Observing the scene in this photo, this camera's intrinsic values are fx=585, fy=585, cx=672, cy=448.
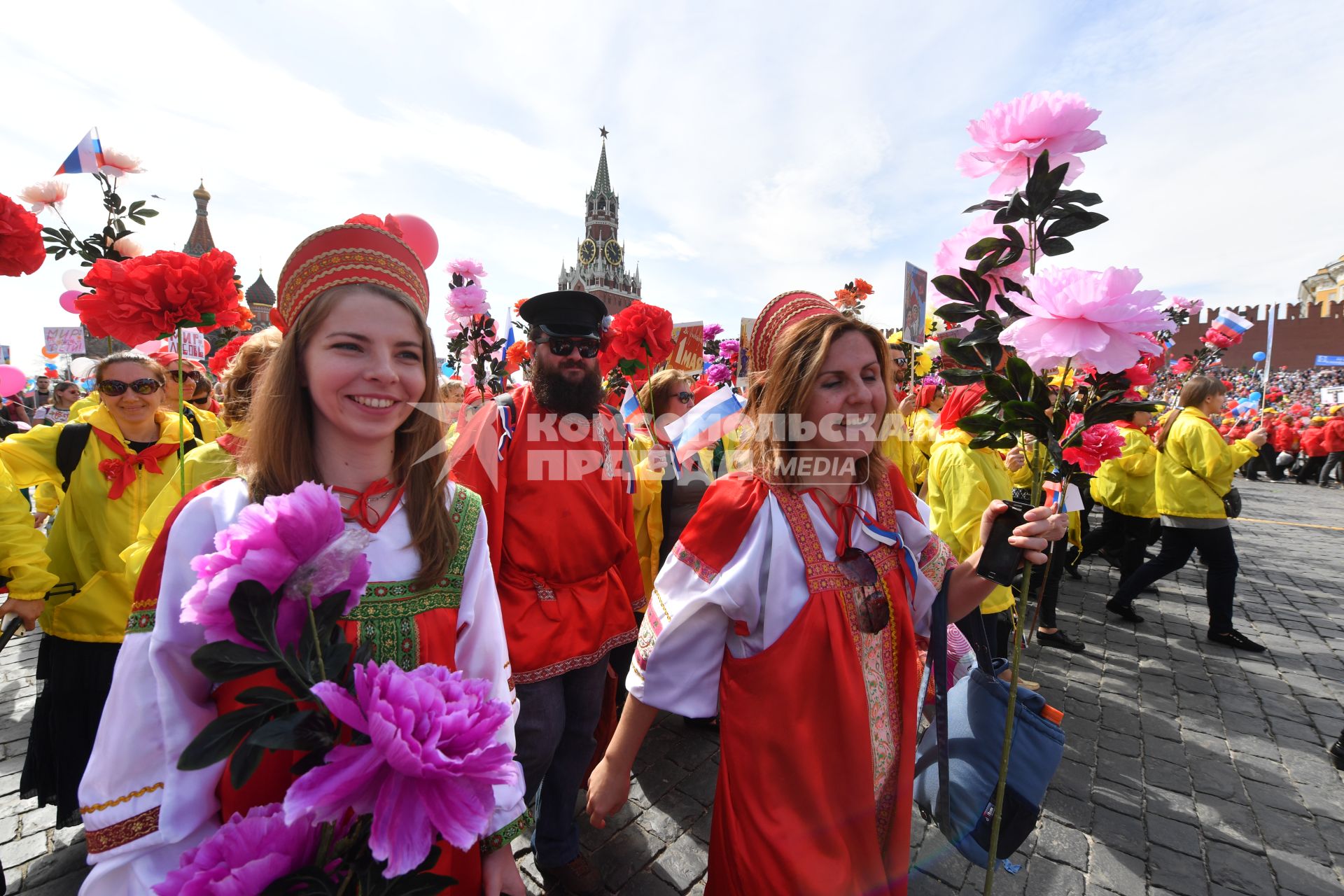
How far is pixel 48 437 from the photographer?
9.97 ft

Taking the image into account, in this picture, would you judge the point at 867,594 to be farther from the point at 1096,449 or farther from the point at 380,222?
the point at 1096,449

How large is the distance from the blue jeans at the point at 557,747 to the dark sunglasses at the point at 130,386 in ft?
8.73

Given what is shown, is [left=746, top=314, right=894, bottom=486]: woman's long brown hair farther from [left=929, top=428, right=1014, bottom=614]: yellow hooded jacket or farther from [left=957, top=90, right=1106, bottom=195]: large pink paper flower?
[left=929, top=428, right=1014, bottom=614]: yellow hooded jacket

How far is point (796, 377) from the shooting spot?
Answer: 1.79m

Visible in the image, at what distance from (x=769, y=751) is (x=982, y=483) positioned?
9.09ft

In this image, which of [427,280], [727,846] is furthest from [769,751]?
[427,280]

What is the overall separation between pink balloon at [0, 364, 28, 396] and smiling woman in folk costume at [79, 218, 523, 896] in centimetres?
809

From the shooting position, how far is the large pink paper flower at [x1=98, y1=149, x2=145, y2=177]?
123 inches

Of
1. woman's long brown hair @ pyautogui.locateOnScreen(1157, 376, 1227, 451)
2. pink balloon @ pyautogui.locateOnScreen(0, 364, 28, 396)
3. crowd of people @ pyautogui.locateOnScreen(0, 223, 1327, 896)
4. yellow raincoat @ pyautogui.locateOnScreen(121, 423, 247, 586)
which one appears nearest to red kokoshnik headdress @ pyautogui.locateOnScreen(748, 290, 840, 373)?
crowd of people @ pyautogui.locateOnScreen(0, 223, 1327, 896)

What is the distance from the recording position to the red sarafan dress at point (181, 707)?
110 cm

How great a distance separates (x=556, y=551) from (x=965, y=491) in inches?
105

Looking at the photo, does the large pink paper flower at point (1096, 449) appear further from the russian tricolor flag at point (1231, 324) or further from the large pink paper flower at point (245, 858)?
the russian tricolor flag at point (1231, 324)

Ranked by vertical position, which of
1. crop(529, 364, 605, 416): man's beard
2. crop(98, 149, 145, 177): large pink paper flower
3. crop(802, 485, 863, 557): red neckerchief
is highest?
crop(98, 149, 145, 177): large pink paper flower

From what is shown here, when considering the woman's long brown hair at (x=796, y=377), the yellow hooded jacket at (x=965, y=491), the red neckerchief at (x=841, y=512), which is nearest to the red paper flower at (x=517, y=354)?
the yellow hooded jacket at (x=965, y=491)
